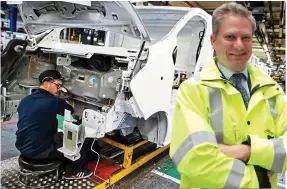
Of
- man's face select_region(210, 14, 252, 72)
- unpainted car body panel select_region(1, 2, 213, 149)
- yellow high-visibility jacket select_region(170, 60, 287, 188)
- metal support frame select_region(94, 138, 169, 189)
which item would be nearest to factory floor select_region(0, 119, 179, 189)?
metal support frame select_region(94, 138, 169, 189)

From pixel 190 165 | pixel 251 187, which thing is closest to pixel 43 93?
pixel 190 165

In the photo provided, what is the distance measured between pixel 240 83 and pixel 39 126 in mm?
2415

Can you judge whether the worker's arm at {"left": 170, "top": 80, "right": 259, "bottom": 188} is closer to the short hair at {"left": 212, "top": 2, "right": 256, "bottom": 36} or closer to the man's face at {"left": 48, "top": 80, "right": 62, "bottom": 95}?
the short hair at {"left": 212, "top": 2, "right": 256, "bottom": 36}

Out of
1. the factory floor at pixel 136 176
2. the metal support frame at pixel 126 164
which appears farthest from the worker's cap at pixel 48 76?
the factory floor at pixel 136 176

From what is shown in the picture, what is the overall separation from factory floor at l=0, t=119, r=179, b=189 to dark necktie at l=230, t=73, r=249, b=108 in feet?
7.50

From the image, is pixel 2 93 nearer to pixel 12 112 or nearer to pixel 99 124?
pixel 12 112

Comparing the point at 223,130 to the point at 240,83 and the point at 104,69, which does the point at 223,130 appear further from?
the point at 104,69

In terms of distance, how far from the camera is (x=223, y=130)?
1.24m

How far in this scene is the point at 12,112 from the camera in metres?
3.30

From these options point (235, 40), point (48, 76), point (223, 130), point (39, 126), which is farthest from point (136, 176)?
point (235, 40)

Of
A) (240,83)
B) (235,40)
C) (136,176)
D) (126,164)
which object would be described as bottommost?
(136,176)

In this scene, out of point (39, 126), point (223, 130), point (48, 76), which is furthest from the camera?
point (48, 76)

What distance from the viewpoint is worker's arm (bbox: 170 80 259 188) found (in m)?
1.11

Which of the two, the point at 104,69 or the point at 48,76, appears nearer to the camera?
the point at 48,76
